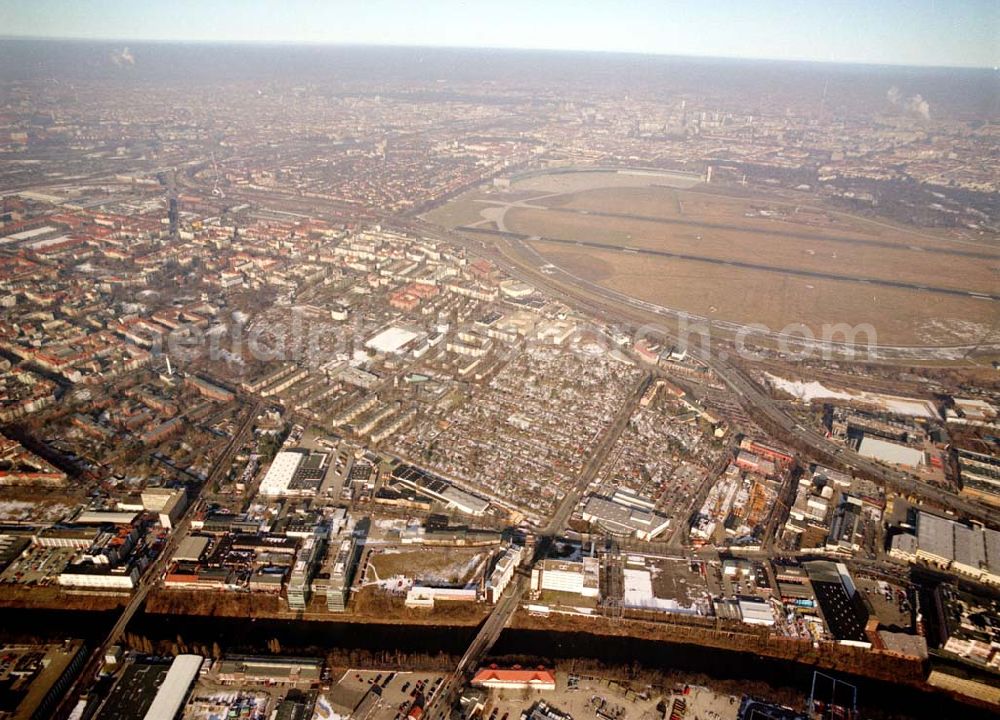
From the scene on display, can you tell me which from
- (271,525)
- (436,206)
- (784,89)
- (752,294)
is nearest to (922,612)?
(271,525)

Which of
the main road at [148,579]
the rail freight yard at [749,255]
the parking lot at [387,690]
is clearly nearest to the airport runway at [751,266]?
the rail freight yard at [749,255]

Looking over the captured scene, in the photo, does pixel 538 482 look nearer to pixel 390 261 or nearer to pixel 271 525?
pixel 271 525

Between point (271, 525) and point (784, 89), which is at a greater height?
point (784, 89)

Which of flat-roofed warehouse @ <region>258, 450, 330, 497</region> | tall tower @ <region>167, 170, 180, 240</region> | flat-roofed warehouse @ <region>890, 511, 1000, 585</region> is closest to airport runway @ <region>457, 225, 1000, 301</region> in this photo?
tall tower @ <region>167, 170, 180, 240</region>

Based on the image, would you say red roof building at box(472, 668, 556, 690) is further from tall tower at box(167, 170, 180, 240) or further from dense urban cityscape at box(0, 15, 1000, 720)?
tall tower at box(167, 170, 180, 240)

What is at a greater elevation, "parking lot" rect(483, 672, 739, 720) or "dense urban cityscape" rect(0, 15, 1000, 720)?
"dense urban cityscape" rect(0, 15, 1000, 720)

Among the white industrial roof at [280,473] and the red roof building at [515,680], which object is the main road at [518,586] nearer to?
the red roof building at [515,680]
